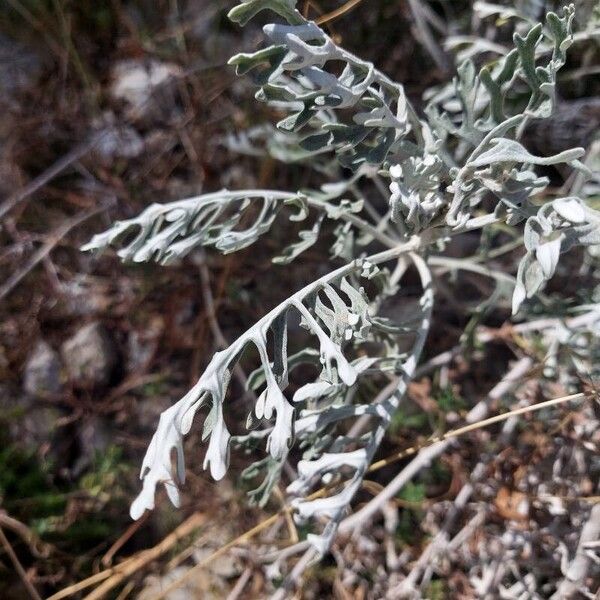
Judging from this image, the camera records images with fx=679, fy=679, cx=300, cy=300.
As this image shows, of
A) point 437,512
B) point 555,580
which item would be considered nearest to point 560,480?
point 555,580

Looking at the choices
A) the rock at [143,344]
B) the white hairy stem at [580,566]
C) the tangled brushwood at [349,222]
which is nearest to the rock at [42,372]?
the rock at [143,344]

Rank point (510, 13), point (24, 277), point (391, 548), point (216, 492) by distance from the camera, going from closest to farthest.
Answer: point (510, 13), point (391, 548), point (216, 492), point (24, 277)

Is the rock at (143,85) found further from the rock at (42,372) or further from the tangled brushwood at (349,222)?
the tangled brushwood at (349,222)

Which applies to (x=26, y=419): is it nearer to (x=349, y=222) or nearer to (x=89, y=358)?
(x=89, y=358)

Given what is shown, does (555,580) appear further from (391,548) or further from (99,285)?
(99,285)

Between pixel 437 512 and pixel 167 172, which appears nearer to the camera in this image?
pixel 437 512

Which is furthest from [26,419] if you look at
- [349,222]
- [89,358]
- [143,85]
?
[349,222]
